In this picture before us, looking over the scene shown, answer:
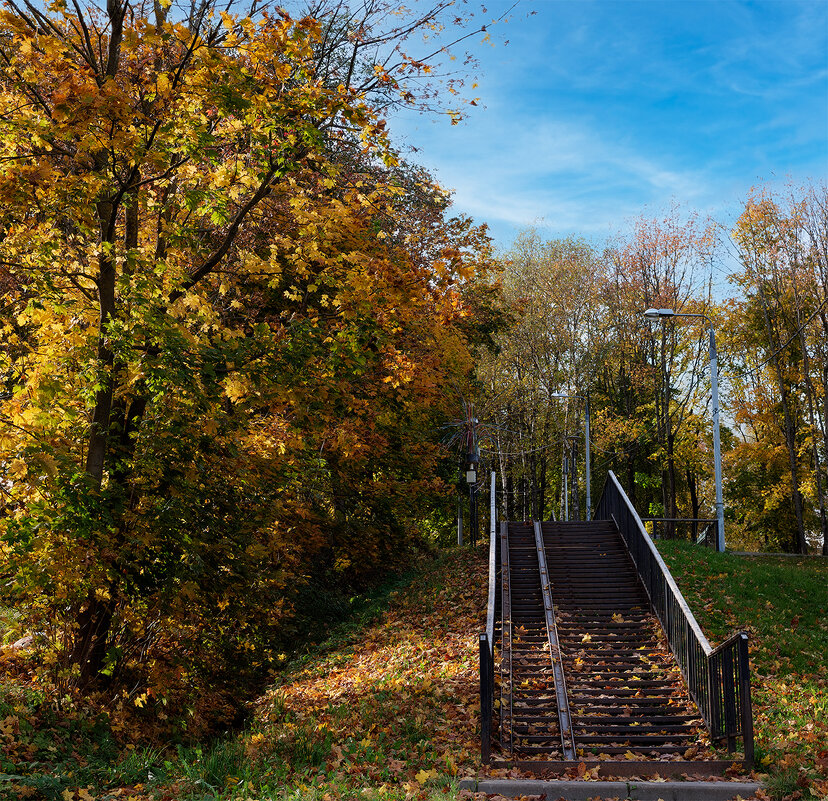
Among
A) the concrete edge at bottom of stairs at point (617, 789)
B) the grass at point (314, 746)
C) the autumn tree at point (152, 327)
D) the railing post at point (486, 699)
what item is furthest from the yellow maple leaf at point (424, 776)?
the autumn tree at point (152, 327)

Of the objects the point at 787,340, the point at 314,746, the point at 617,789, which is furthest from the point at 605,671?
the point at 787,340

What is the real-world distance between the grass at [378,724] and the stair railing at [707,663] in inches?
15.5

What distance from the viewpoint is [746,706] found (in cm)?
763

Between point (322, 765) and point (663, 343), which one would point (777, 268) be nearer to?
point (663, 343)

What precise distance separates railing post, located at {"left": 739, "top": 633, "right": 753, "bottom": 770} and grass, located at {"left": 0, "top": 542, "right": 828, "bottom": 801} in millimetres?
Answer: 225

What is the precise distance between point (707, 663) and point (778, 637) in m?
4.83

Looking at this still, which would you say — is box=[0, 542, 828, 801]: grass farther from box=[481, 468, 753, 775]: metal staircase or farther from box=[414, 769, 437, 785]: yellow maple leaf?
box=[481, 468, 753, 775]: metal staircase

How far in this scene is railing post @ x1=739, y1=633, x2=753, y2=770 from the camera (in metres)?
7.58

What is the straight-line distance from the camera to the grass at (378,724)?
7.08 metres

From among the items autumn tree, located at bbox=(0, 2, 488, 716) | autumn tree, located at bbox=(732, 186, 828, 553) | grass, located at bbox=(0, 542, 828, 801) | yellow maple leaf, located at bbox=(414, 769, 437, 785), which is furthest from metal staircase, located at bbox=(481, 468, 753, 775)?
autumn tree, located at bbox=(732, 186, 828, 553)

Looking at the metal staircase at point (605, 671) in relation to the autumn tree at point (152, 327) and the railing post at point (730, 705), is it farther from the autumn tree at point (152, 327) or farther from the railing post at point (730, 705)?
the autumn tree at point (152, 327)

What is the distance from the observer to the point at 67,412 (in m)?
8.05

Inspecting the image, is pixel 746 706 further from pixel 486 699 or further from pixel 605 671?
pixel 605 671

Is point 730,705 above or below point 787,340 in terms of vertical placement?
below
